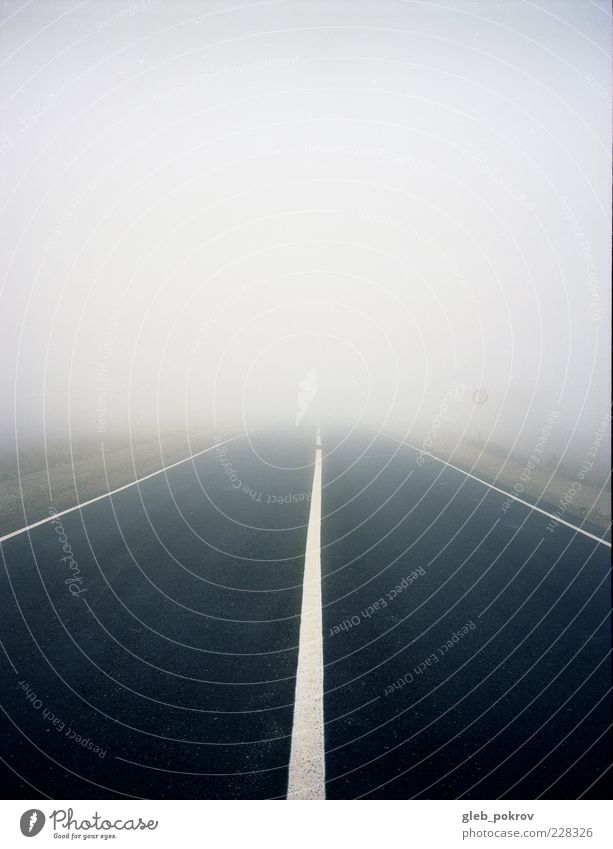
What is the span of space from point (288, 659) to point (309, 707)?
2.35 ft

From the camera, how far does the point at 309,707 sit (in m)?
3.48

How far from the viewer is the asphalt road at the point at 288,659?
2.83m

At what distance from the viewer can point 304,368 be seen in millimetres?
133875

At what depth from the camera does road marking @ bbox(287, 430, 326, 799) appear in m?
2.69

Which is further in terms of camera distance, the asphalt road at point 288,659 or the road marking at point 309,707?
the asphalt road at point 288,659

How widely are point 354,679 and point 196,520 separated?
5603mm

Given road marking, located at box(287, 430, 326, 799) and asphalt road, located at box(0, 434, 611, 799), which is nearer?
road marking, located at box(287, 430, 326, 799)

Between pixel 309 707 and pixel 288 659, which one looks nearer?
pixel 309 707

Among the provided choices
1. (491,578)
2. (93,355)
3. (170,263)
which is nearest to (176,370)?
(93,355)

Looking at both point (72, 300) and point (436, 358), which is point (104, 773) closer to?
point (72, 300)

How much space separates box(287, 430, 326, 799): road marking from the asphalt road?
0.24ft

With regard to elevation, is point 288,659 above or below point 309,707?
above

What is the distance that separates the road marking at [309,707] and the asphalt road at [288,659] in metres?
0.07

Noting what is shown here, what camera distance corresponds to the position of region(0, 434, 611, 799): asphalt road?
2.83m
